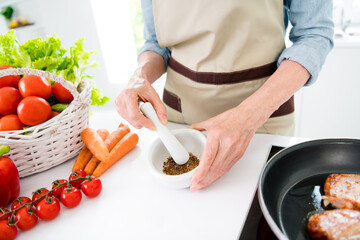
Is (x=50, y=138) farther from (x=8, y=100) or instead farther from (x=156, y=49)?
(x=156, y=49)

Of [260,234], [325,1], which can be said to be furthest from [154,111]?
[325,1]

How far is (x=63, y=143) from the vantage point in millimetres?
845

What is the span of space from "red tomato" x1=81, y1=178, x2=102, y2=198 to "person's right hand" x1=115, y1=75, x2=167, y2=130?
196 millimetres

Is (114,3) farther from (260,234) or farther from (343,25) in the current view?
(260,234)

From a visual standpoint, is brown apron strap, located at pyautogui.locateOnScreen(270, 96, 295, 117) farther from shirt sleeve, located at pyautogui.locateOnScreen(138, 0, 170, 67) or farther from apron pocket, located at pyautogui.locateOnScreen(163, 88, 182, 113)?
shirt sleeve, located at pyautogui.locateOnScreen(138, 0, 170, 67)

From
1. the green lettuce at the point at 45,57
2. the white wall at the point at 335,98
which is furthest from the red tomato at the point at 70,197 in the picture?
the white wall at the point at 335,98

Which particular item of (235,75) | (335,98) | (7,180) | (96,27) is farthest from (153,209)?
(96,27)

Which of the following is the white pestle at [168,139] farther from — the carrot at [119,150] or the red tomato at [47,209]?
the red tomato at [47,209]

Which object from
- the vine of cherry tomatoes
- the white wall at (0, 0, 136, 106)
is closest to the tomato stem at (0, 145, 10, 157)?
the vine of cherry tomatoes

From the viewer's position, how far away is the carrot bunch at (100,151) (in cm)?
83

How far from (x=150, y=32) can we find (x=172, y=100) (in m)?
0.27

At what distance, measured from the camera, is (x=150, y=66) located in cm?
103

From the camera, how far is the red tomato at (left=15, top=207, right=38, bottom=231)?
2.18ft

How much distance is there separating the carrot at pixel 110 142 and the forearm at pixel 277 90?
0.40 meters
